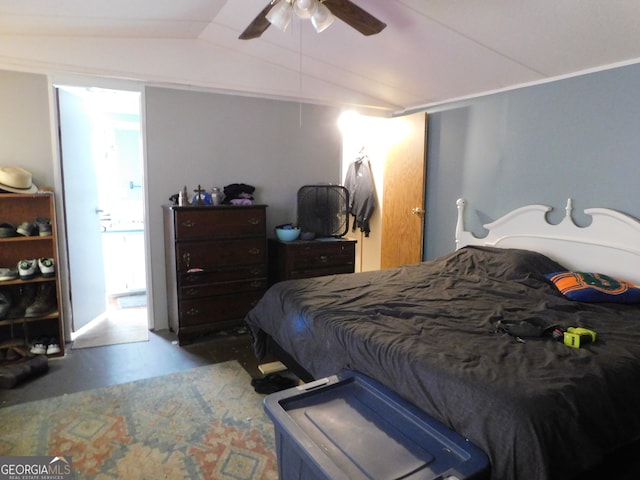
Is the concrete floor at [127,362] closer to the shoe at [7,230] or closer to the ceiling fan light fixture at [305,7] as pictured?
the shoe at [7,230]

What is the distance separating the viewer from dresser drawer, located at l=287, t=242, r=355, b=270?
3473mm

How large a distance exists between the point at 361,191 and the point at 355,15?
294cm

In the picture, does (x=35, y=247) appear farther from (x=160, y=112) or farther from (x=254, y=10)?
(x=254, y=10)

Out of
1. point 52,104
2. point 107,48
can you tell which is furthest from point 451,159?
point 52,104

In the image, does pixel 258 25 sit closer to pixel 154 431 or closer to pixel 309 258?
pixel 309 258

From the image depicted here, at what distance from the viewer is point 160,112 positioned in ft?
10.8

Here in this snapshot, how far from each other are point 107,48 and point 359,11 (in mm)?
2133

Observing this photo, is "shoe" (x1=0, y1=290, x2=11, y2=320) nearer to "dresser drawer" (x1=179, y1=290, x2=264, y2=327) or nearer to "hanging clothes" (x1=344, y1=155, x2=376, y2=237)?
"dresser drawer" (x1=179, y1=290, x2=264, y2=327)

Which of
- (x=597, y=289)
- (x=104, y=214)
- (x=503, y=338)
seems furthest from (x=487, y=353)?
(x=104, y=214)

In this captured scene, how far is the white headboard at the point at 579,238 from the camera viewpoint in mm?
2436

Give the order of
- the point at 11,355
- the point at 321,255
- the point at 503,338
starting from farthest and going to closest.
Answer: the point at 321,255
the point at 11,355
the point at 503,338

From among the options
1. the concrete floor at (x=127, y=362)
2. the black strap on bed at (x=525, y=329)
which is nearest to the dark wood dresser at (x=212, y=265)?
the concrete floor at (x=127, y=362)

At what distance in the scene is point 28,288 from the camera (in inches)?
116

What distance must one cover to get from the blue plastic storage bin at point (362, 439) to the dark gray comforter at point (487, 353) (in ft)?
0.26
